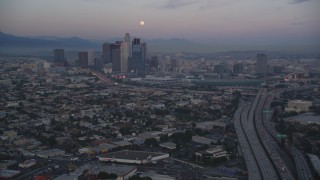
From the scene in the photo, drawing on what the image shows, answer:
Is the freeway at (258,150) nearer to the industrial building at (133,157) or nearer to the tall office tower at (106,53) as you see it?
the industrial building at (133,157)

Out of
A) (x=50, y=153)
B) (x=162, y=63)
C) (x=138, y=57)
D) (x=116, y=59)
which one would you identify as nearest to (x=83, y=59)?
(x=116, y=59)

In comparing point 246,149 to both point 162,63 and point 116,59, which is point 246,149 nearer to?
point 116,59

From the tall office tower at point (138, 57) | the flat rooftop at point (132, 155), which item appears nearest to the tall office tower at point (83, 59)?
the tall office tower at point (138, 57)

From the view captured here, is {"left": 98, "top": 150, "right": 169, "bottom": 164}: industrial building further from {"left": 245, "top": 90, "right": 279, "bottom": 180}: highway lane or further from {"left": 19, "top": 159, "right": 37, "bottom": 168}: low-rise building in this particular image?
{"left": 245, "top": 90, "right": 279, "bottom": 180}: highway lane

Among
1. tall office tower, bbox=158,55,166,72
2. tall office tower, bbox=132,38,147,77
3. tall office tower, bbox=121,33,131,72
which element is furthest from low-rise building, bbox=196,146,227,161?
tall office tower, bbox=158,55,166,72

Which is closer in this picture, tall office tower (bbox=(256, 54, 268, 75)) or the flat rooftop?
the flat rooftop

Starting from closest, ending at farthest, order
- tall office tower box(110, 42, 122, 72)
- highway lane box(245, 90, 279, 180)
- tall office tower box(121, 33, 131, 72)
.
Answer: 1. highway lane box(245, 90, 279, 180)
2. tall office tower box(110, 42, 122, 72)
3. tall office tower box(121, 33, 131, 72)

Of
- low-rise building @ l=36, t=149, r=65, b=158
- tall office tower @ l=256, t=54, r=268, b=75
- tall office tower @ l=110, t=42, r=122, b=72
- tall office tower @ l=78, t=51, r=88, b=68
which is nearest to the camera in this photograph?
low-rise building @ l=36, t=149, r=65, b=158

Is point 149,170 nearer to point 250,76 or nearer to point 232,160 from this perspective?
point 232,160

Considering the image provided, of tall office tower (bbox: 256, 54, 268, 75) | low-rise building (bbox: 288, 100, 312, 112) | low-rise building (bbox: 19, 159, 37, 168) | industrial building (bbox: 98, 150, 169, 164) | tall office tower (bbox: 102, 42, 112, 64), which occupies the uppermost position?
tall office tower (bbox: 102, 42, 112, 64)
